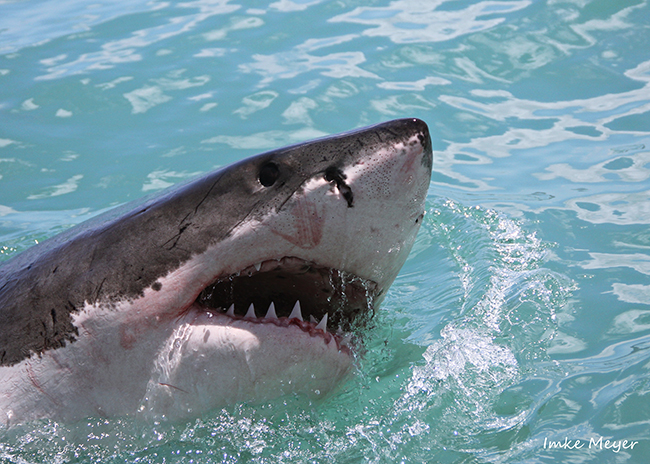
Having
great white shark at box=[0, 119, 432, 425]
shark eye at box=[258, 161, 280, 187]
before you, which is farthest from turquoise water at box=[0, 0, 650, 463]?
shark eye at box=[258, 161, 280, 187]

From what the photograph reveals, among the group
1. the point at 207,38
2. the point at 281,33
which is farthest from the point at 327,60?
the point at 207,38

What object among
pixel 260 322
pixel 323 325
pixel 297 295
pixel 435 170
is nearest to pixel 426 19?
pixel 435 170

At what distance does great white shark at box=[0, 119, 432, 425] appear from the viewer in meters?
1.80

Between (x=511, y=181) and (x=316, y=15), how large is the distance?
157 inches

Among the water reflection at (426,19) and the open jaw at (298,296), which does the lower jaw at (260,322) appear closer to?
the open jaw at (298,296)

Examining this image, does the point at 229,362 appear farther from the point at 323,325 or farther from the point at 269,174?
the point at 269,174

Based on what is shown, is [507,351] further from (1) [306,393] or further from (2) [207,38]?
(2) [207,38]

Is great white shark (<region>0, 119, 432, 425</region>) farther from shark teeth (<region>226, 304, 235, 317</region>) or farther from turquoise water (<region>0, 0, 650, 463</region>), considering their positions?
turquoise water (<region>0, 0, 650, 463</region>)

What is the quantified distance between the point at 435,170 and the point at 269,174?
3262 mm

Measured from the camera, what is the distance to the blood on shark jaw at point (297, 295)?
189cm

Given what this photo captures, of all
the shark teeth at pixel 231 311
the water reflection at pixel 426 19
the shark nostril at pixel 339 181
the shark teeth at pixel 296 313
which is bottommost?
the water reflection at pixel 426 19

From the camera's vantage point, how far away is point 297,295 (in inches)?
81.3

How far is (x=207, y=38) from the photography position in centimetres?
721
